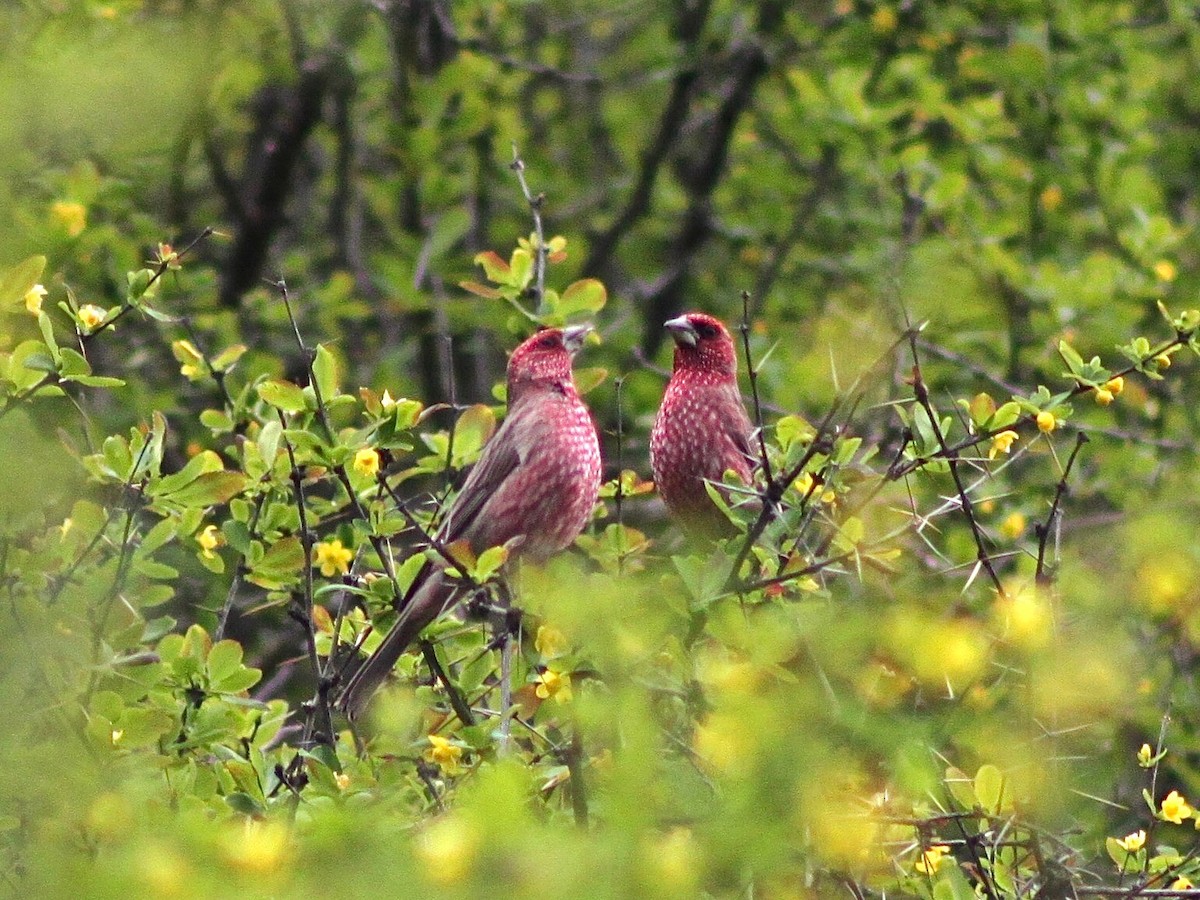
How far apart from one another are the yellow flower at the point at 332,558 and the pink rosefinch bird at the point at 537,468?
35.2 inches

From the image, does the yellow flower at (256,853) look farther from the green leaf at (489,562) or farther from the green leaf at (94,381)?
the green leaf at (94,381)

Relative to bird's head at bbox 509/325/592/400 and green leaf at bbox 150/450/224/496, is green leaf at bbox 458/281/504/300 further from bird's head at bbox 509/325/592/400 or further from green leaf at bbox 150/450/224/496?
green leaf at bbox 150/450/224/496

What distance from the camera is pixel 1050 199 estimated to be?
10.1 metres

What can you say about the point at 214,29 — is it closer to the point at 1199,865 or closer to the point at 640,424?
the point at 640,424

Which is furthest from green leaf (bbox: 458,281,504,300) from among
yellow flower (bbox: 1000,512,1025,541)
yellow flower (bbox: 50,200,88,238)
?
yellow flower (bbox: 50,200,88,238)

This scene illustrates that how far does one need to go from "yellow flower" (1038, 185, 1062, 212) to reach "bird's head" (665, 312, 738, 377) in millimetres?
3806

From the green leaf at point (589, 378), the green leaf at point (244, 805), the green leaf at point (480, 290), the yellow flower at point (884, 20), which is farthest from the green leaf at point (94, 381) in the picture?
the yellow flower at point (884, 20)

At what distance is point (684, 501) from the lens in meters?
6.36

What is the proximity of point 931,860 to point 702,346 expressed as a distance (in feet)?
9.78

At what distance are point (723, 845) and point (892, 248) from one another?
787cm

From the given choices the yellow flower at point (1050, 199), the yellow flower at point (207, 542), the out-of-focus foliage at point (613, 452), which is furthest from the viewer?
the yellow flower at point (1050, 199)

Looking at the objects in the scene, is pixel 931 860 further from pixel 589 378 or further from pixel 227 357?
pixel 227 357

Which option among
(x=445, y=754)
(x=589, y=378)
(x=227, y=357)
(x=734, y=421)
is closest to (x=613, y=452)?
(x=734, y=421)

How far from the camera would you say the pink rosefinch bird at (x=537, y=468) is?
5.91 m
